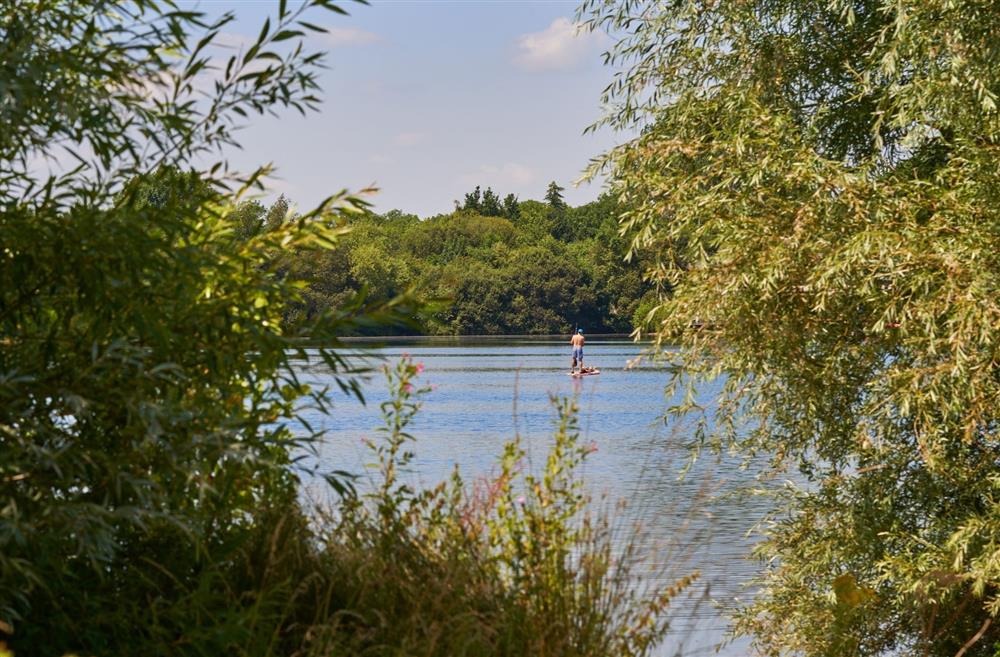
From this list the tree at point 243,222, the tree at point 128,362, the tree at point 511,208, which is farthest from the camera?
the tree at point 511,208

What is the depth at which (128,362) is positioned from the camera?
12.2ft

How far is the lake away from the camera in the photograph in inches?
313

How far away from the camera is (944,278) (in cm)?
809

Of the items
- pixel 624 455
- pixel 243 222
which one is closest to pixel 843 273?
pixel 243 222

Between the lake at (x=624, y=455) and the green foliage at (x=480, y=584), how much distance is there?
8.9 inches

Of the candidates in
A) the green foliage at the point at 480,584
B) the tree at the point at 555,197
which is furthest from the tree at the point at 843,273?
the tree at the point at 555,197

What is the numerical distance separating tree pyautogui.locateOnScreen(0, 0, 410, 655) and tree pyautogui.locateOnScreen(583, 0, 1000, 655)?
183 inches

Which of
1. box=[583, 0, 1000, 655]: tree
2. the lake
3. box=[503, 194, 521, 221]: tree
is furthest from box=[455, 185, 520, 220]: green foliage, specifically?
box=[583, 0, 1000, 655]: tree

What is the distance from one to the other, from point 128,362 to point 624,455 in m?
18.4

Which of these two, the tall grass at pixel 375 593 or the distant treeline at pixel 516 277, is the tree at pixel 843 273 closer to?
the tall grass at pixel 375 593

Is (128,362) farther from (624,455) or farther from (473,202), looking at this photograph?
(473,202)

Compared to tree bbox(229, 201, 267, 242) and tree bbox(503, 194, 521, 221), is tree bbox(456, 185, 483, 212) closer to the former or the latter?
tree bbox(503, 194, 521, 221)

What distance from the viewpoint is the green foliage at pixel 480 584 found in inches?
159

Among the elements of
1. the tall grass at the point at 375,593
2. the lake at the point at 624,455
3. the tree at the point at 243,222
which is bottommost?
the lake at the point at 624,455
